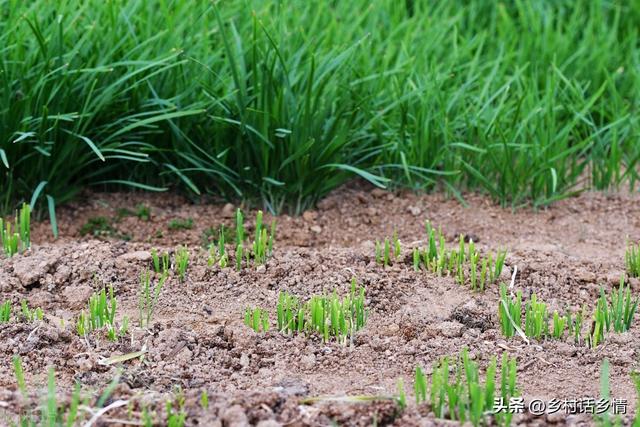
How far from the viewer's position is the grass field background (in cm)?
384

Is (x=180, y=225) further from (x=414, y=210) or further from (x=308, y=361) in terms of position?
(x=308, y=361)

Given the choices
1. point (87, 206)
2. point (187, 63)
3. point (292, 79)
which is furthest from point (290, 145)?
point (87, 206)

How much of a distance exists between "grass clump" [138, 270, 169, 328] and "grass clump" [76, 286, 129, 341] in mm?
80

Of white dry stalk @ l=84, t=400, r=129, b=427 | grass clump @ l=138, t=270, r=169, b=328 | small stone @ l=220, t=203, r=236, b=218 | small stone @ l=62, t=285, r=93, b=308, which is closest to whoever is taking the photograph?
white dry stalk @ l=84, t=400, r=129, b=427

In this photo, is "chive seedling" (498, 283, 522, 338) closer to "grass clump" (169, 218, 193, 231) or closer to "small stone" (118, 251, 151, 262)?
"small stone" (118, 251, 151, 262)

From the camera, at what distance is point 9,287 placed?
3.16m

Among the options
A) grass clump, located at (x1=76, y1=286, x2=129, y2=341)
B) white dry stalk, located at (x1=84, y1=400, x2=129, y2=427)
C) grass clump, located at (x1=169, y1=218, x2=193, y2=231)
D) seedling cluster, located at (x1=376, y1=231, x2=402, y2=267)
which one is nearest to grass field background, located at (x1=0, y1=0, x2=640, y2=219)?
grass clump, located at (x1=169, y1=218, x2=193, y2=231)

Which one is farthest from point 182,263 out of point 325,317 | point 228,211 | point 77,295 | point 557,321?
point 557,321

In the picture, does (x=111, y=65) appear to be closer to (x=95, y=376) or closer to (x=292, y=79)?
(x=292, y=79)

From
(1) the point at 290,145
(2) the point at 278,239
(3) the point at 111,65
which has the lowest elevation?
(2) the point at 278,239

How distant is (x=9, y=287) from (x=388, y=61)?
6.66 feet

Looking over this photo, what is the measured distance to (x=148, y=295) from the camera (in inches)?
119

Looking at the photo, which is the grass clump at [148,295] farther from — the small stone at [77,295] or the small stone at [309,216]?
the small stone at [309,216]

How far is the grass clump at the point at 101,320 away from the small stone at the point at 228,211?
1.16 m
